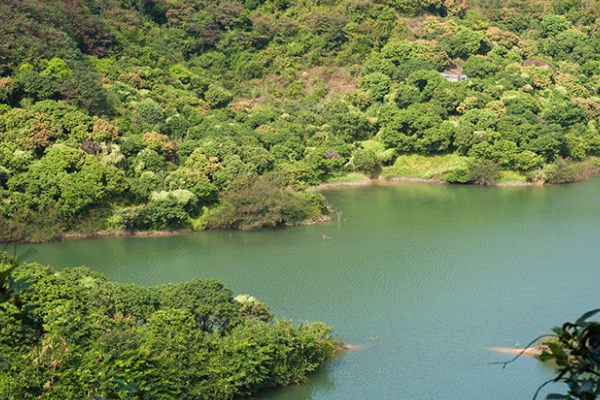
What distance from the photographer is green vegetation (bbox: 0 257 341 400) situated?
11477 millimetres

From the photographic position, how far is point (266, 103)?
35.7m

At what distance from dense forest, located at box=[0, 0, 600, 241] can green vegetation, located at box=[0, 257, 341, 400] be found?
9155mm

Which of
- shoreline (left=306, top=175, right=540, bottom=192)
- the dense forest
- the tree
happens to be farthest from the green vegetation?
shoreline (left=306, top=175, right=540, bottom=192)

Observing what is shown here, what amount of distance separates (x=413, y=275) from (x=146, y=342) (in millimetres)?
9091

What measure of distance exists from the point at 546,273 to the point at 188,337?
10994mm

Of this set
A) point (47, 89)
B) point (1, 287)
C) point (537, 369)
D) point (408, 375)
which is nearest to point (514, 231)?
point (537, 369)

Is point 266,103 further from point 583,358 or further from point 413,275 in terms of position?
point 583,358

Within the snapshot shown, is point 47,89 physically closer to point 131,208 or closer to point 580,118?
point 131,208

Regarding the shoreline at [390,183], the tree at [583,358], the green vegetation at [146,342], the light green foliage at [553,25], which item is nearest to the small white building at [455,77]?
the shoreline at [390,183]

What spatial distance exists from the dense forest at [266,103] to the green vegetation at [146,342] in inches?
360

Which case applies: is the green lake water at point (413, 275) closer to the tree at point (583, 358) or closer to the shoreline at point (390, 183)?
the shoreline at point (390, 183)

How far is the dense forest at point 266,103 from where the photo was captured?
24172 millimetres

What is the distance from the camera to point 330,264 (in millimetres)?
20312

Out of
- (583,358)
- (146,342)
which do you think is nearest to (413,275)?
(146,342)
